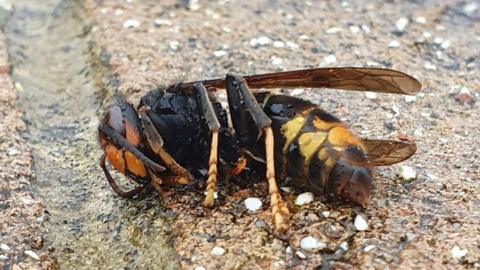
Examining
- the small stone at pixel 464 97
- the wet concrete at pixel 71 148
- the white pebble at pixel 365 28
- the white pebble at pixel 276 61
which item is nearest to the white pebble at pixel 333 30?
the white pebble at pixel 365 28

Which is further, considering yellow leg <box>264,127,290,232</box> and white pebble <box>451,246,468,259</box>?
yellow leg <box>264,127,290,232</box>

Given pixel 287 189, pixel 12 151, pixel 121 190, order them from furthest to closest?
pixel 12 151 → pixel 121 190 → pixel 287 189

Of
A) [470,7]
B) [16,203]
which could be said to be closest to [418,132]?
[470,7]

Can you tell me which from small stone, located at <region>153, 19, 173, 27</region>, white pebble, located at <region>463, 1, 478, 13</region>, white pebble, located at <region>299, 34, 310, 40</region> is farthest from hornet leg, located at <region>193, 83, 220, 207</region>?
white pebble, located at <region>463, 1, 478, 13</region>

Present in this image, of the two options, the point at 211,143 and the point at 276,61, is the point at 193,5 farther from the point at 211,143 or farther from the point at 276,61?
the point at 211,143

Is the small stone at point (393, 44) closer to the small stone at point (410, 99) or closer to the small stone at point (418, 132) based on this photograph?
the small stone at point (410, 99)

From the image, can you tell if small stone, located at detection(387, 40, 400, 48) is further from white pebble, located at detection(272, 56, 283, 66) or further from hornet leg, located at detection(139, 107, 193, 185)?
hornet leg, located at detection(139, 107, 193, 185)

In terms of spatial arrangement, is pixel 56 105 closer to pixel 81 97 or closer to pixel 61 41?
pixel 81 97
